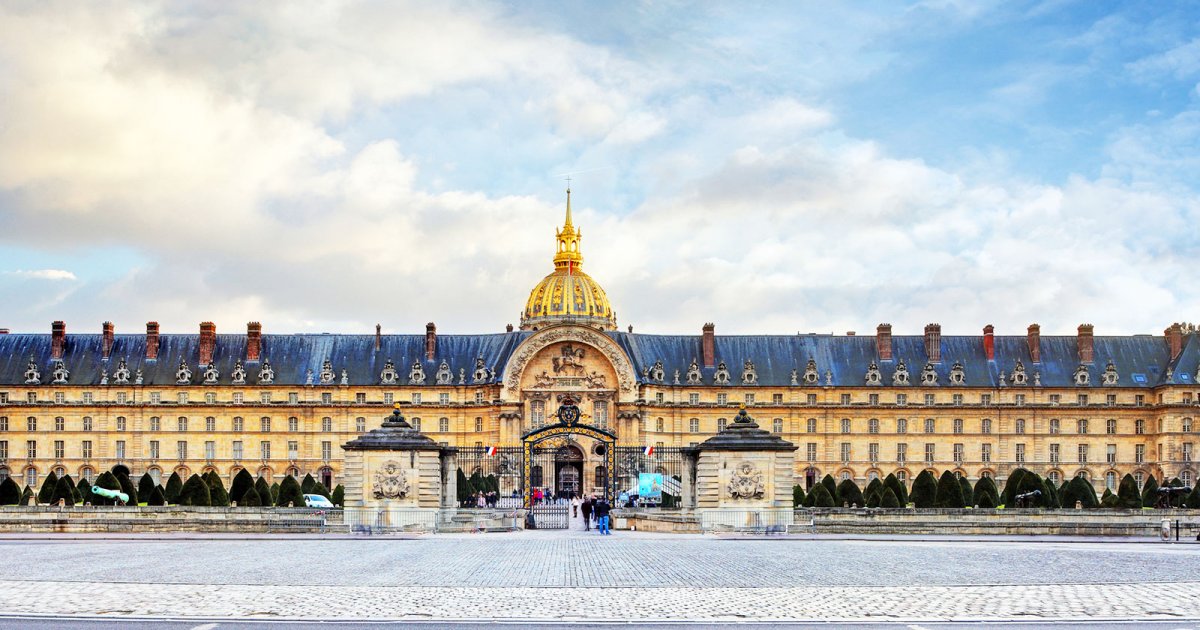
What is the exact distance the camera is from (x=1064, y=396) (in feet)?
326

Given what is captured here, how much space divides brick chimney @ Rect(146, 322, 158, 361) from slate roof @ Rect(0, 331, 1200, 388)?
1.28 ft

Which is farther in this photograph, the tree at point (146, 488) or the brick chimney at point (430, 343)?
the brick chimney at point (430, 343)

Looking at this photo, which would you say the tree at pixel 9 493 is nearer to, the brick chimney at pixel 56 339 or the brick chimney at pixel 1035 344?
the brick chimney at pixel 56 339

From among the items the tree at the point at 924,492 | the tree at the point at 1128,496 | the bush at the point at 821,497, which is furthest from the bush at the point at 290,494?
the tree at the point at 1128,496

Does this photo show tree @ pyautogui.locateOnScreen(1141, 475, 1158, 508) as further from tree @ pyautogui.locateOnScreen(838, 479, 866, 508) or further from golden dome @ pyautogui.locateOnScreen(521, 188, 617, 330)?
golden dome @ pyautogui.locateOnScreen(521, 188, 617, 330)

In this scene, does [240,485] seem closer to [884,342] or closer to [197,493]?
[197,493]

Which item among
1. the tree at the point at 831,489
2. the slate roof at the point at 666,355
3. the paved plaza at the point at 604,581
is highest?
the slate roof at the point at 666,355

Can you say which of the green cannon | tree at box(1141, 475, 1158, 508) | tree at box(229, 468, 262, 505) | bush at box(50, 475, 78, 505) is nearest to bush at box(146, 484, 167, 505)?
the green cannon

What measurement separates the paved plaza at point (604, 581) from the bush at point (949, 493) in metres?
23.6

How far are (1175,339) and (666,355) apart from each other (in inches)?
1325

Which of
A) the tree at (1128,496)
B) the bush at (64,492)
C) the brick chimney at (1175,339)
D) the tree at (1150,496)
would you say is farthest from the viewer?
the brick chimney at (1175,339)

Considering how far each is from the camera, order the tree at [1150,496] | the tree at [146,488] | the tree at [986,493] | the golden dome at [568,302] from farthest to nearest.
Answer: the golden dome at [568,302] < the tree at [1150,496] < the tree at [986,493] < the tree at [146,488]

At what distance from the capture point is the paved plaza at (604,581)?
789 inches

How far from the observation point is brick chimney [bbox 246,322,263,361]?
101 metres
